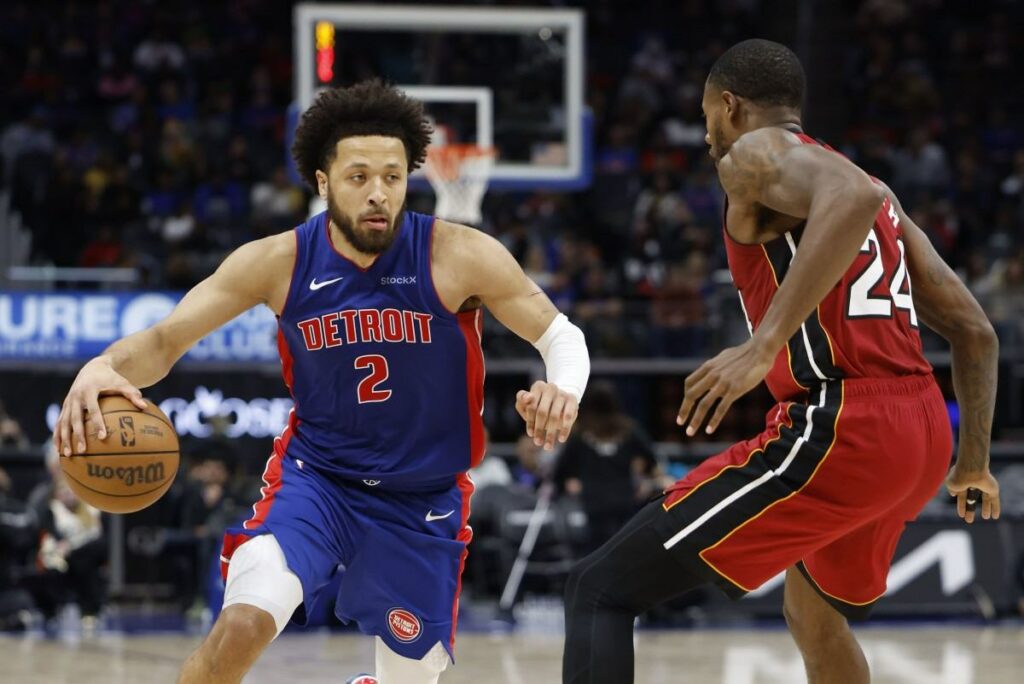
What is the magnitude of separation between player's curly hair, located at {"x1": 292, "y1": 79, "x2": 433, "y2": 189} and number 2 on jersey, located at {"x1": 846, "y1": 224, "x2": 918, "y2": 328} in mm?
1667

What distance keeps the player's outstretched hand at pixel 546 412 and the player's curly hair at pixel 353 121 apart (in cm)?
122

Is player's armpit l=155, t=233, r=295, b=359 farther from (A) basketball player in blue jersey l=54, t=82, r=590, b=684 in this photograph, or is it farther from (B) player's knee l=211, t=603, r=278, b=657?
(B) player's knee l=211, t=603, r=278, b=657

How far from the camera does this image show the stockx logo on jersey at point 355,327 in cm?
478

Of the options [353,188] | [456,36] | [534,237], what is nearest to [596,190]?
[534,237]

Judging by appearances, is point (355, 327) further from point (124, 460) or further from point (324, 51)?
point (324, 51)

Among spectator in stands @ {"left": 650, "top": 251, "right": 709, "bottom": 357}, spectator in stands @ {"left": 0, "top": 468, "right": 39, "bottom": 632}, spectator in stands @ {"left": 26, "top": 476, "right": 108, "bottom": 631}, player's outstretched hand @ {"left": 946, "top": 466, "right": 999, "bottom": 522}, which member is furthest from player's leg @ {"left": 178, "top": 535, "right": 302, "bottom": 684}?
spectator in stands @ {"left": 650, "top": 251, "right": 709, "bottom": 357}

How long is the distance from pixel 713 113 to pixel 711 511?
1.13 meters

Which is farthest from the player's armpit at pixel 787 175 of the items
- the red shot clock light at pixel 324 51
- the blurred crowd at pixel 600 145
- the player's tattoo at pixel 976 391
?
the blurred crowd at pixel 600 145

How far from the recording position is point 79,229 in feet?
53.6

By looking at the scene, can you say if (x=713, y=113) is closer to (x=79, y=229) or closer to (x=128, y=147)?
(x=79, y=229)

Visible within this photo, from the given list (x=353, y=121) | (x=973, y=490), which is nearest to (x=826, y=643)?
(x=973, y=490)

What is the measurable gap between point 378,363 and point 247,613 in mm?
931

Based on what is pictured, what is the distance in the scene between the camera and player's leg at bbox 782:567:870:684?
4590 mm

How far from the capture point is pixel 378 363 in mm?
4805
